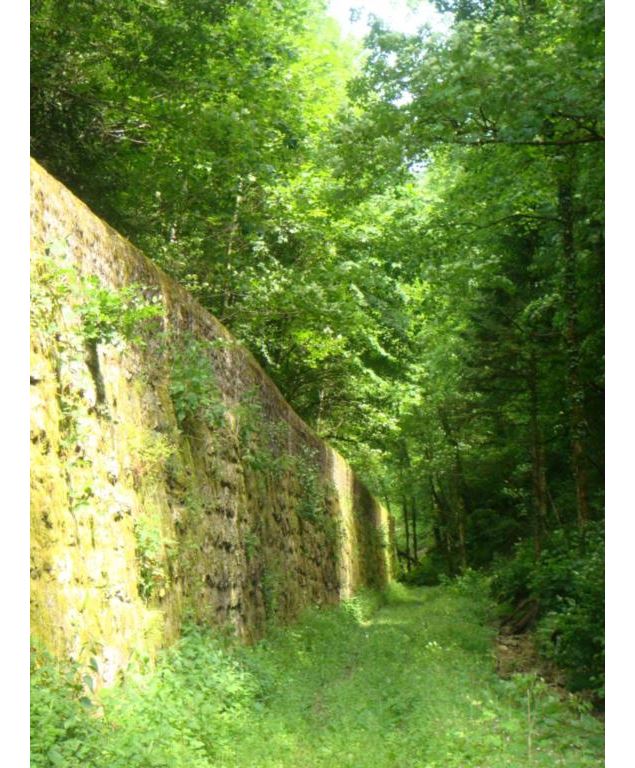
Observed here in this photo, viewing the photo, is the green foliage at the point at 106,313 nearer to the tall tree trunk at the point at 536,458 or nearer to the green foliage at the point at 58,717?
the green foliage at the point at 58,717

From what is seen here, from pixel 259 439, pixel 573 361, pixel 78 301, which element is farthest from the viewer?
pixel 573 361

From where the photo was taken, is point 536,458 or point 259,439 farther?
point 536,458

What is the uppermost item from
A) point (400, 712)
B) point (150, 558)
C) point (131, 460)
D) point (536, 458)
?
point (536, 458)

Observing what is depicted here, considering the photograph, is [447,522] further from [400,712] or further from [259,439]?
[400,712]

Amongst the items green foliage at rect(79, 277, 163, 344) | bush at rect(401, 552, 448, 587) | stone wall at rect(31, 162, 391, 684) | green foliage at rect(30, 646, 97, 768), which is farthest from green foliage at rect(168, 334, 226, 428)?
bush at rect(401, 552, 448, 587)

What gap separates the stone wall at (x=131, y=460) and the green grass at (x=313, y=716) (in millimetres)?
446

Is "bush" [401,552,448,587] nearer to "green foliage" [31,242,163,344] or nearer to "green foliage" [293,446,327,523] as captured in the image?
"green foliage" [293,446,327,523]

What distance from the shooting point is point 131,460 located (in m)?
6.94

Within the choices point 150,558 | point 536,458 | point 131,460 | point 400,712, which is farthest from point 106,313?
point 536,458

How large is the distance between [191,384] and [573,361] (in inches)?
265

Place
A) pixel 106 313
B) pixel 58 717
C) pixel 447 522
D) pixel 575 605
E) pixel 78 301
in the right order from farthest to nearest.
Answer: pixel 447 522, pixel 575 605, pixel 106 313, pixel 78 301, pixel 58 717

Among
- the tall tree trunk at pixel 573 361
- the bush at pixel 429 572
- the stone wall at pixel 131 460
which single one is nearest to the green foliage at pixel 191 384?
the stone wall at pixel 131 460

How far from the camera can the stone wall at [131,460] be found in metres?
5.42
